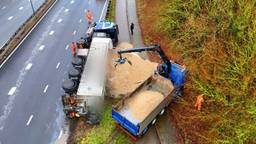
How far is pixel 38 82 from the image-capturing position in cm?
2617

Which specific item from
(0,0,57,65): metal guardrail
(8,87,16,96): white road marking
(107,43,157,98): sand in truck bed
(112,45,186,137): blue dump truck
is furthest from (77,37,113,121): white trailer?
(0,0,57,65): metal guardrail

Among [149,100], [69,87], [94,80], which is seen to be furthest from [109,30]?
[149,100]

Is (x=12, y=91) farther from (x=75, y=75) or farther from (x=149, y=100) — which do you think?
(x=149, y=100)

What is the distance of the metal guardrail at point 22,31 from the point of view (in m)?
30.3

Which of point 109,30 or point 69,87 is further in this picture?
point 109,30

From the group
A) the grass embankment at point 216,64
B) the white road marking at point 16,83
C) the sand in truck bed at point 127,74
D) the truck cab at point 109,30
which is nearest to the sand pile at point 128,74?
the sand in truck bed at point 127,74

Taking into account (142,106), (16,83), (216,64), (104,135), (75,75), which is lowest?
(104,135)

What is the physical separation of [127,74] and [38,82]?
726 cm

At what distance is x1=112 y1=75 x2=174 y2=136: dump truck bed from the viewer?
19625 millimetres

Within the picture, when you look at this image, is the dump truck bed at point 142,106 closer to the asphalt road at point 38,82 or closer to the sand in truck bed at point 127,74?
the sand in truck bed at point 127,74

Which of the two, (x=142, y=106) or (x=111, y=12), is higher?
(x=111, y=12)

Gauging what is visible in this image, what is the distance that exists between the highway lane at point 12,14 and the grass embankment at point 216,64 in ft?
56.9

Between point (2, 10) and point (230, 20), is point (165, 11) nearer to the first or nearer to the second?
point (230, 20)

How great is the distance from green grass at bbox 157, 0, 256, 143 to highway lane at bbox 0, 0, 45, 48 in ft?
60.0
